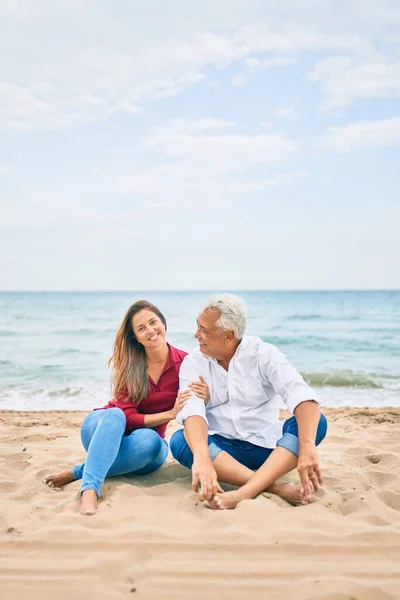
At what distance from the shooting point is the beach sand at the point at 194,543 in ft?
7.89

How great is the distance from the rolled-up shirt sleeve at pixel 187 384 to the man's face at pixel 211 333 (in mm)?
215

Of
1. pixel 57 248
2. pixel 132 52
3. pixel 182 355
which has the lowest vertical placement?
pixel 182 355

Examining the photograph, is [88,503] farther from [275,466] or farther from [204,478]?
[275,466]

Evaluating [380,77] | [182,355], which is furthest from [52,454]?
[380,77]

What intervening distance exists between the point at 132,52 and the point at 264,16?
12.0 feet

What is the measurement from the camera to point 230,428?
3732 millimetres

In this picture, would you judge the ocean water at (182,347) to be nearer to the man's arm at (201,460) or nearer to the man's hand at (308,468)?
the man's arm at (201,460)

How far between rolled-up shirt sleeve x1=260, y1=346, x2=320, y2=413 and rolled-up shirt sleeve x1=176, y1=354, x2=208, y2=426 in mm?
447

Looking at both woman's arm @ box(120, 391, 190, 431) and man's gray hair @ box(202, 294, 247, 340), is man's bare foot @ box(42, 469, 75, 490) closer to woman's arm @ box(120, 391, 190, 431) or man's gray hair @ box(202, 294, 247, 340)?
woman's arm @ box(120, 391, 190, 431)

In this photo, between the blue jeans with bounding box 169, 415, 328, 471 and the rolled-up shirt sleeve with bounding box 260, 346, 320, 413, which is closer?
the rolled-up shirt sleeve with bounding box 260, 346, 320, 413

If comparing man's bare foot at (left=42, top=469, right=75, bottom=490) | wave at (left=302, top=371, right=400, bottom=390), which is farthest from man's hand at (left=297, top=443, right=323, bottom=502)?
wave at (left=302, top=371, right=400, bottom=390)

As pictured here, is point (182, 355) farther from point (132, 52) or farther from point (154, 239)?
point (154, 239)

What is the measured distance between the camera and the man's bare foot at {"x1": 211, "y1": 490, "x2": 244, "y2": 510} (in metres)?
3.24

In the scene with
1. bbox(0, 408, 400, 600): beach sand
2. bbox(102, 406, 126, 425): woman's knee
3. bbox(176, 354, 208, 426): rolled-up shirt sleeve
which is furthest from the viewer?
bbox(102, 406, 126, 425): woman's knee
